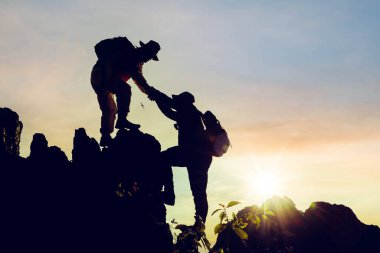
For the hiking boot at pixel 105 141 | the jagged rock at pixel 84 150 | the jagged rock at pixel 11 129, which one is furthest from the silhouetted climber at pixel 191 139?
the jagged rock at pixel 11 129

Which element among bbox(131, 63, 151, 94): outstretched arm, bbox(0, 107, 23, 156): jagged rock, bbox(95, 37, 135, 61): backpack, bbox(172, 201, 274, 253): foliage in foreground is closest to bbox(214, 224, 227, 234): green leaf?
bbox(172, 201, 274, 253): foliage in foreground

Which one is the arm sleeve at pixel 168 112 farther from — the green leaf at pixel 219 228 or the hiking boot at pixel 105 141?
the green leaf at pixel 219 228

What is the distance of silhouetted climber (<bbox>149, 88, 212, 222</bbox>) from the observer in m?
16.3

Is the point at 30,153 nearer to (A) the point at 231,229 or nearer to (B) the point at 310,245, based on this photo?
(A) the point at 231,229

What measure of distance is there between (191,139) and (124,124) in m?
2.85

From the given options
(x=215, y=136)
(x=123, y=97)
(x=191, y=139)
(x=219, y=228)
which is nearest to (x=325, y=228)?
(x=215, y=136)

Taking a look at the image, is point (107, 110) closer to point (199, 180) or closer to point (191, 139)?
point (191, 139)

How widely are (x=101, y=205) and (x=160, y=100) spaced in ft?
23.2

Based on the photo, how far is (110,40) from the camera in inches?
647

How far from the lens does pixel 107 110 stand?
1700cm

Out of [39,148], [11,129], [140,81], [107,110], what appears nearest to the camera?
[39,148]

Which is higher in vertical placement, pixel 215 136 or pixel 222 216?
pixel 215 136

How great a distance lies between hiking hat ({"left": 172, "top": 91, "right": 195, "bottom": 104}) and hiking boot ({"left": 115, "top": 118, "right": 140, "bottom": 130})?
2.10 metres

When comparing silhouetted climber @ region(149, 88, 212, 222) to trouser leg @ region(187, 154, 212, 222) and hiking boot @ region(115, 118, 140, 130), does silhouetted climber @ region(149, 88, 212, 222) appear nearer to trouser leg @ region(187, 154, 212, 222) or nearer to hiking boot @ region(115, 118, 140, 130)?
trouser leg @ region(187, 154, 212, 222)
